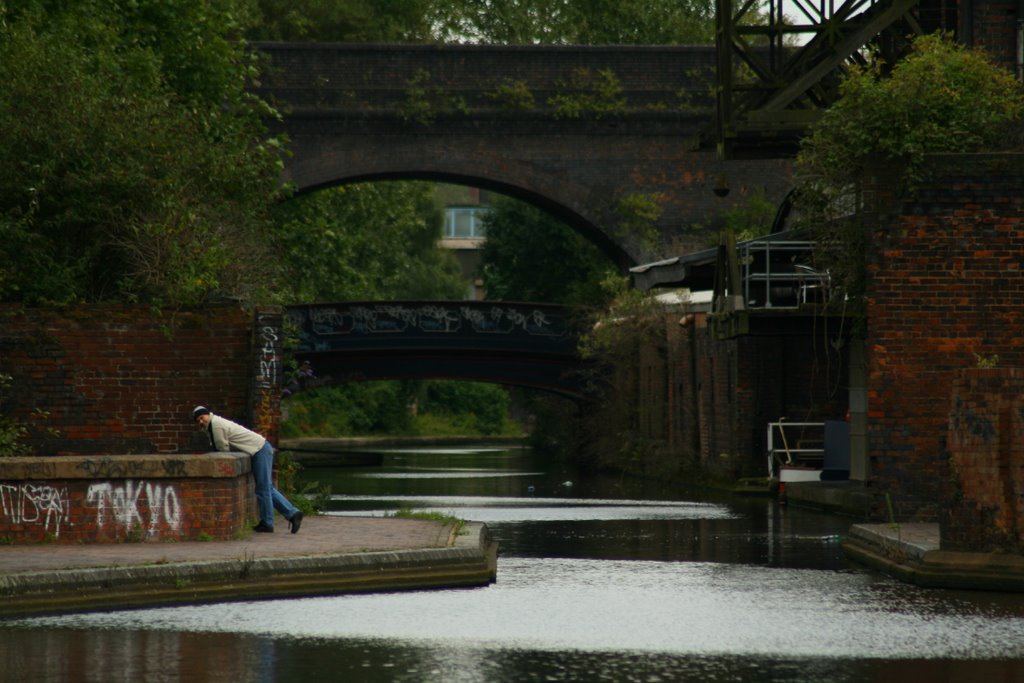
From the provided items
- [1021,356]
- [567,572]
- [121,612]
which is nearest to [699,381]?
[1021,356]

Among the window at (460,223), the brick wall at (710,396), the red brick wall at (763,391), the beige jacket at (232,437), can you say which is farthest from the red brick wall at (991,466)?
the window at (460,223)

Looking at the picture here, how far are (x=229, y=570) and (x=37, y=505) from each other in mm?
2525

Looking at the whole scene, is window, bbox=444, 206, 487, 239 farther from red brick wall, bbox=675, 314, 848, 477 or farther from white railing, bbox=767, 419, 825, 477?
white railing, bbox=767, 419, 825, 477

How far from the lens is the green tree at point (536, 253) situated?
5388 centimetres

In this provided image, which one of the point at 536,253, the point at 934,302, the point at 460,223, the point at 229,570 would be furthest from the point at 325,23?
the point at 460,223

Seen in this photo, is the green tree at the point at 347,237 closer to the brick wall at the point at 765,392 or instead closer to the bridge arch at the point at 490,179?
the bridge arch at the point at 490,179

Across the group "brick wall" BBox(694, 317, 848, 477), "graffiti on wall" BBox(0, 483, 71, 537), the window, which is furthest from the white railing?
the window

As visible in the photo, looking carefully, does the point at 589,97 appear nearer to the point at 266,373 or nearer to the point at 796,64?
the point at 796,64

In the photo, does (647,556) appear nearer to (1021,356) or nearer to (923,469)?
(923,469)

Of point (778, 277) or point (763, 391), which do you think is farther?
point (763, 391)

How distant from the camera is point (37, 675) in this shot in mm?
9781

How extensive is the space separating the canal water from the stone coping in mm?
2512

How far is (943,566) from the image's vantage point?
1465 cm

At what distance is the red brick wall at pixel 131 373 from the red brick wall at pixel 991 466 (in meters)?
7.72
